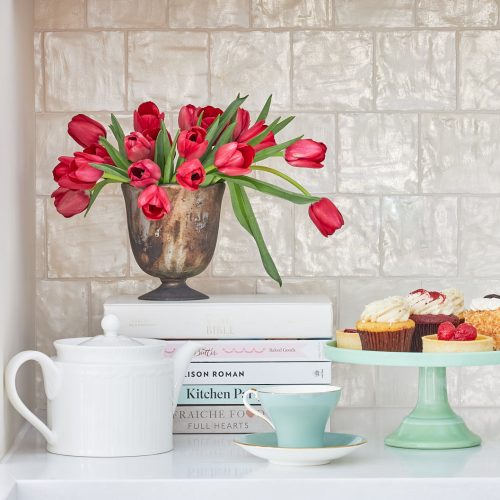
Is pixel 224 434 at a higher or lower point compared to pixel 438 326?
lower

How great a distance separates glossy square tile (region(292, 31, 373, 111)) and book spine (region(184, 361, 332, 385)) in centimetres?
52

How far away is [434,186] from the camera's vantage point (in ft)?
5.92

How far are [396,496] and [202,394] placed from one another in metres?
0.38

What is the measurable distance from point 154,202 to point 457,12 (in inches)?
28.7

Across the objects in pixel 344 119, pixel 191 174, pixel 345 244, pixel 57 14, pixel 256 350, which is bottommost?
pixel 256 350

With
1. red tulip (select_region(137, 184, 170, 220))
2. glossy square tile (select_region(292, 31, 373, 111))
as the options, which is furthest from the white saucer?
glossy square tile (select_region(292, 31, 373, 111))

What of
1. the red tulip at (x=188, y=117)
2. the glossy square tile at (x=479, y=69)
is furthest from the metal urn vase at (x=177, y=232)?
the glossy square tile at (x=479, y=69)

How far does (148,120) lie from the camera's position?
59.3 inches

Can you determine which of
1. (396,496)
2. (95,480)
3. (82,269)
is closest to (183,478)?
(95,480)

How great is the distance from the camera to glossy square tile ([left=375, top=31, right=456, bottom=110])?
1802 millimetres

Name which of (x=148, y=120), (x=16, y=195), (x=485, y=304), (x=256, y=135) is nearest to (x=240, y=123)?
(x=256, y=135)

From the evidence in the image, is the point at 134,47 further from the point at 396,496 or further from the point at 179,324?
the point at 396,496

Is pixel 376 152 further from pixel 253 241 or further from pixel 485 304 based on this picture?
pixel 485 304

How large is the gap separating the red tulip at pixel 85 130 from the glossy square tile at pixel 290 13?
0.41 meters
